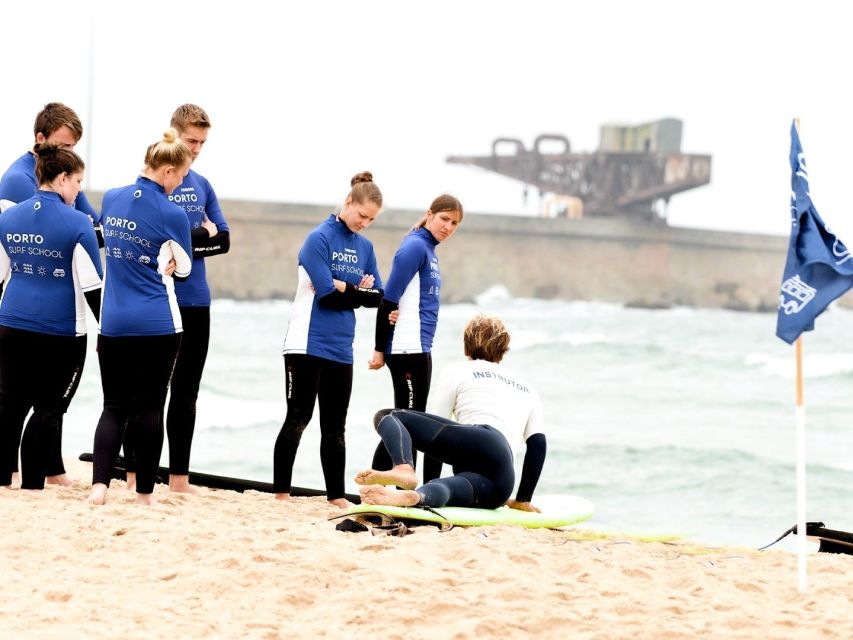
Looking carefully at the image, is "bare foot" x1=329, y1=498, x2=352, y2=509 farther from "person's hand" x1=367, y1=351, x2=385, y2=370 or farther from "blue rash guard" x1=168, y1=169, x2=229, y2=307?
"blue rash guard" x1=168, y1=169, x2=229, y2=307

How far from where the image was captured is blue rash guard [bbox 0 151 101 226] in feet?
18.3

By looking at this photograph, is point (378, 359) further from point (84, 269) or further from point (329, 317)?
point (84, 269)

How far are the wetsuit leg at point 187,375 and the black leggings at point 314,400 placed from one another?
1.36 ft

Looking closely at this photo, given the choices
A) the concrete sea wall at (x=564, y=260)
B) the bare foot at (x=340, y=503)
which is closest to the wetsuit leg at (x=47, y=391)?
the bare foot at (x=340, y=503)

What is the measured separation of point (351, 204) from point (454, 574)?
208cm

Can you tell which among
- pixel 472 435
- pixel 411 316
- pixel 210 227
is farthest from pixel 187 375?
pixel 472 435

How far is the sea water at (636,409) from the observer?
19.5 metres

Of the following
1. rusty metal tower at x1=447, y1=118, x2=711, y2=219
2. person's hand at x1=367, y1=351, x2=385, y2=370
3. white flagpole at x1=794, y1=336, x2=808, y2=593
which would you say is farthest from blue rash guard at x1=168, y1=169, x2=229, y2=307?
rusty metal tower at x1=447, y1=118, x2=711, y2=219

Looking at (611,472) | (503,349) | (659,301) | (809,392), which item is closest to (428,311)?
(503,349)

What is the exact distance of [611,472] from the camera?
22203mm

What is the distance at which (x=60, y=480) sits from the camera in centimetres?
591

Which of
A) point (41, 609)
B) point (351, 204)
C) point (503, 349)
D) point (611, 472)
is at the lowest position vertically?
point (611, 472)

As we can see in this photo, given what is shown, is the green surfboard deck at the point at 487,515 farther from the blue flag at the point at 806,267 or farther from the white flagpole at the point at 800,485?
the blue flag at the point at 806,267

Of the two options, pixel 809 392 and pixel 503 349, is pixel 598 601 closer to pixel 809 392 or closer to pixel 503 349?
pixel 503 349
